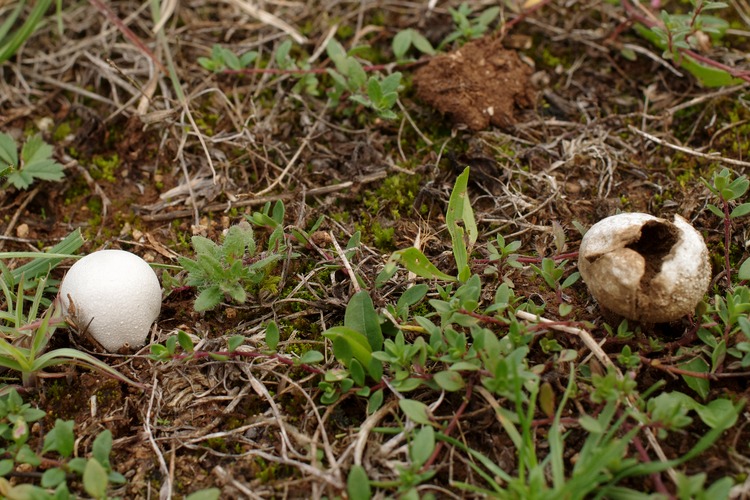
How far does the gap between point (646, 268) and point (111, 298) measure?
1.97m

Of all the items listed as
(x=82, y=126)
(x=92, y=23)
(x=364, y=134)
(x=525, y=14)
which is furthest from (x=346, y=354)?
(x=92, y=23)

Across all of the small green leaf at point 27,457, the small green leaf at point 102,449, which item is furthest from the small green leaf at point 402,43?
the small green leaf at point 27,457

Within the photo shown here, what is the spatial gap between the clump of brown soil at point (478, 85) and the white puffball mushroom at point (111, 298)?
1620 millimetres

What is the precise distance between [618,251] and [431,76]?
1.45 metres

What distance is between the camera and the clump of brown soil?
122 inches

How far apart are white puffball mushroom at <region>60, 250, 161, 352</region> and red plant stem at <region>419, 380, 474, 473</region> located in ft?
3.99

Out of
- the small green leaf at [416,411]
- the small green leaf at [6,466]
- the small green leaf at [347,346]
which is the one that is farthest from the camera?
the small green leaf at [347,346]

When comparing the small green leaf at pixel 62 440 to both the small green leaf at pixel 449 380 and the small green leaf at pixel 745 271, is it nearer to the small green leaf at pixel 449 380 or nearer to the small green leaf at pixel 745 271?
the small green leaf at pixel 449 380

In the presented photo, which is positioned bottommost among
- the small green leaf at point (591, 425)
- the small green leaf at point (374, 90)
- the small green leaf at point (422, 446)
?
the small green leaf at point (422, 446)

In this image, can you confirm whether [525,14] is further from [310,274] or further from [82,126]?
[82,126]

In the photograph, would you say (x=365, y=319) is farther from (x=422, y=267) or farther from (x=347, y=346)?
(x=422, y=267)

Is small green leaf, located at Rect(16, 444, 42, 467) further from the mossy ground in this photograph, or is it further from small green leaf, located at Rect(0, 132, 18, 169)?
small green leaf, located at Rect(0, 132, 18, 169)

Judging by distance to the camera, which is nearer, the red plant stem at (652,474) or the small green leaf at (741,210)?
the red plant stem at (652,474)

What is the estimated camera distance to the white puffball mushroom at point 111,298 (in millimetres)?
2391
